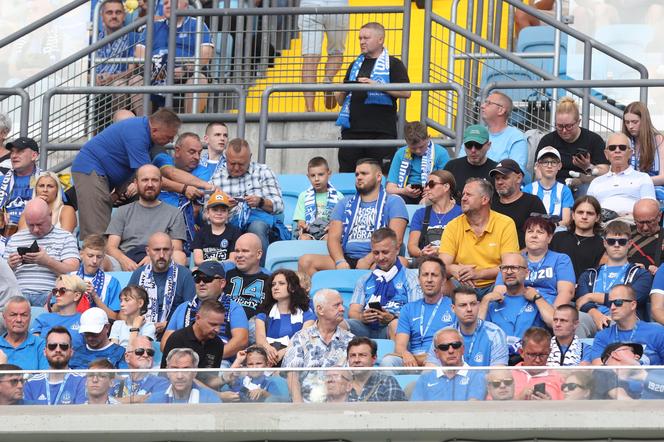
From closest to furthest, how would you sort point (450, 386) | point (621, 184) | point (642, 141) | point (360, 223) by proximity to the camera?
1. point (450, 386)
2. point (360, 223)
3. point (621, 184)
4. point (642, 141)

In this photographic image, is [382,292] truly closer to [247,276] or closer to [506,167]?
[247,276]

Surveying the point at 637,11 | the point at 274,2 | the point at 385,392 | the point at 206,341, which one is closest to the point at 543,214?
the point at 206,341

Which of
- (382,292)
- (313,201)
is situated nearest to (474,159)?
(313,201)

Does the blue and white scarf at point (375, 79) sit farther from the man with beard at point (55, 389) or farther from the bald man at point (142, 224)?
the man with beard at point (55, 389)

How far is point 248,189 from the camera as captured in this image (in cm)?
1517

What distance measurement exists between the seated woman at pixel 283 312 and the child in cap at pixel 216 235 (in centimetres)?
130

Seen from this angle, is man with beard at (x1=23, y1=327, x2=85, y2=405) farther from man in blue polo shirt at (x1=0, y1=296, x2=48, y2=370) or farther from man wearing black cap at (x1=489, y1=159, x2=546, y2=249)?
man wearing black cap at (x1=489, y1=159, x2=546, y2=249)

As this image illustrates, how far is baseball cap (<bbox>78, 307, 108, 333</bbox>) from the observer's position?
42.2 feet

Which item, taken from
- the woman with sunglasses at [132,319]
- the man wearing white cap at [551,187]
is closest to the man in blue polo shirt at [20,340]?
the woman with sunglasses at [132,319]

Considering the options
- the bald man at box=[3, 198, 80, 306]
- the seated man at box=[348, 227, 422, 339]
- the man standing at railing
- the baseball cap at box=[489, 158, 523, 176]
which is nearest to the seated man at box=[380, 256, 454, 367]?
the seated man at box=[348, 227, 422, 339]

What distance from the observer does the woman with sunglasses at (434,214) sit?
14227 millimetres

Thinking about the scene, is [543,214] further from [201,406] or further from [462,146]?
[201,406]

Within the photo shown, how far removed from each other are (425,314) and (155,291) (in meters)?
2.02

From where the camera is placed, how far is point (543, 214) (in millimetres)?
13891
